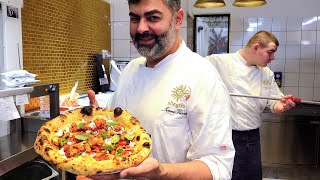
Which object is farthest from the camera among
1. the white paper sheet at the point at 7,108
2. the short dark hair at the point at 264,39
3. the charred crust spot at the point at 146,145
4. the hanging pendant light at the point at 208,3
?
the hanging pendant light at the point at 208,3

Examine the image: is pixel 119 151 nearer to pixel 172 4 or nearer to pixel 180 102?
pixel 180 102

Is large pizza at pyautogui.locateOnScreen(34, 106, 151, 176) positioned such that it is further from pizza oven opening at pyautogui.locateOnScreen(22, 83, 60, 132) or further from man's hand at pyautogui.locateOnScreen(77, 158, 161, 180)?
pizza oven opening at pyautogui.locateOnScreen(22, 83, 60, 132)

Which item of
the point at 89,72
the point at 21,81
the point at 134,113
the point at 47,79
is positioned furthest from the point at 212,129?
the point at 89,72

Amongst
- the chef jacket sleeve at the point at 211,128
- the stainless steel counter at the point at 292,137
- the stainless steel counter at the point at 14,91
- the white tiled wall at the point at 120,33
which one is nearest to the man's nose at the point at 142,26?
the chef jacket sleeve at the point at 211,128

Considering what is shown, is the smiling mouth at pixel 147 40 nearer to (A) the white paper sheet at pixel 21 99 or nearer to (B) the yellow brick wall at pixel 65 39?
(A) the white paper sheet at pixel 21 99

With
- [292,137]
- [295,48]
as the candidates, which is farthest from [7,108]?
[295,48]

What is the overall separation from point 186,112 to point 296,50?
3.21 meters

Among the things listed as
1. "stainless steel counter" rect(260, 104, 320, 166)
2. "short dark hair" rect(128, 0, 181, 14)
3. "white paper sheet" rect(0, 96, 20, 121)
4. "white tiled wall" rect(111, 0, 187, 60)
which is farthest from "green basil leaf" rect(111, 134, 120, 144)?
"stainless steel counter" rect(260, 104, 320, 166)


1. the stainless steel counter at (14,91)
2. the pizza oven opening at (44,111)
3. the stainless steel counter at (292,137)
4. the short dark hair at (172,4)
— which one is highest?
the short dark hair at (172,4)

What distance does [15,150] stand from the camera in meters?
1.62

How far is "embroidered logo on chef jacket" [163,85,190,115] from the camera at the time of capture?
116cm

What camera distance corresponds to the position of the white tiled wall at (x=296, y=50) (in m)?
3.83

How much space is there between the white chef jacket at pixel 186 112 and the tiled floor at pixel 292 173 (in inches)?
99.9

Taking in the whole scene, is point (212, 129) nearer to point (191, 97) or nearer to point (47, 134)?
point (191, 97)
